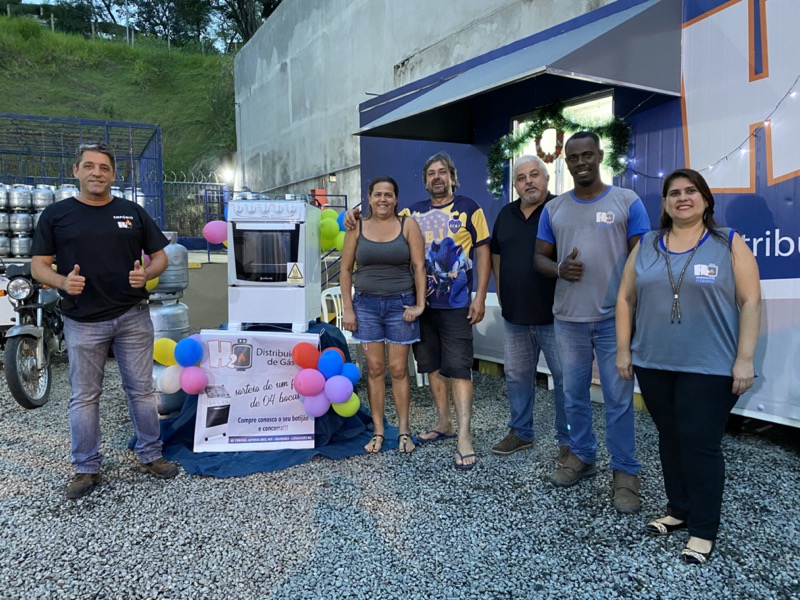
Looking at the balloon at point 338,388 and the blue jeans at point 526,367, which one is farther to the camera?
the balloon at point 338,388

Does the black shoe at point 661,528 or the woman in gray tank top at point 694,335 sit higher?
the woman in gray tank top at point 694,335

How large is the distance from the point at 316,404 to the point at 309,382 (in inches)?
7.1

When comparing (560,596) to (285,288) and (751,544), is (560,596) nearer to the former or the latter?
(751,544)

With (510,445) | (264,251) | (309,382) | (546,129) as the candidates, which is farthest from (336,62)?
(510,445)

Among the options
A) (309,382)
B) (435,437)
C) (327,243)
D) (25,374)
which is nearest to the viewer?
(309,382)

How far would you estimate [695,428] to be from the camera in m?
2.25

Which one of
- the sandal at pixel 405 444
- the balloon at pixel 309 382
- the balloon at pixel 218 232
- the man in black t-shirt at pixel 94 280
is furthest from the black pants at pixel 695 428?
the balloon at pixel 218 232

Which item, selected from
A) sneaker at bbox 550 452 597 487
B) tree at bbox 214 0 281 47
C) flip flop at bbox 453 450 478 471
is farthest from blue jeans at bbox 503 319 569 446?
tree at bbox 214 0 281 47

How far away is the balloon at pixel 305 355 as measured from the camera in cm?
350

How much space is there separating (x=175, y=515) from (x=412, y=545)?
1.22 metres

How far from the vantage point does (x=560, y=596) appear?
2.13 m

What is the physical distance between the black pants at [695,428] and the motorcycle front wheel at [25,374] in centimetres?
456

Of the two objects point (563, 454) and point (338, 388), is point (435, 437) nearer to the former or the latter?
point (338, 388)

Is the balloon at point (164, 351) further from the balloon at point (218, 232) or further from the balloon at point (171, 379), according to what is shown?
the balloon at point (218, 232)
